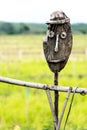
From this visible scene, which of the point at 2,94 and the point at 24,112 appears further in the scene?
the point at 2,94

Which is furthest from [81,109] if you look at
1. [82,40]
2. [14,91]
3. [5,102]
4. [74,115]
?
[82,40]

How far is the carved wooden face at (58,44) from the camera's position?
10.9 feet

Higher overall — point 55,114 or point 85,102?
point 55,114

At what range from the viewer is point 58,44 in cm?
334

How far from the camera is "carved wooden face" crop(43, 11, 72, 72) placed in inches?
131

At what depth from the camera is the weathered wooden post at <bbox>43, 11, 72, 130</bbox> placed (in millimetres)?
3324

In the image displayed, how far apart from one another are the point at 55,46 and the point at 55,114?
0.41 m

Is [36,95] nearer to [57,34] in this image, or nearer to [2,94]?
[2,94]

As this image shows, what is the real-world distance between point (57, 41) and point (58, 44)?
2 cm

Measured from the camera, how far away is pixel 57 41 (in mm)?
3332

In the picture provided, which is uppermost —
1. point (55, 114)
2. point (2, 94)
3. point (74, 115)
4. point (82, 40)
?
point (55, 114)

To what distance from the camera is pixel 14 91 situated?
35.6 ft

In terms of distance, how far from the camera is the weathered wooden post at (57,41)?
3.32 metres

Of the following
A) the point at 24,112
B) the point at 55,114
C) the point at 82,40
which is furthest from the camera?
the point at 82,40
